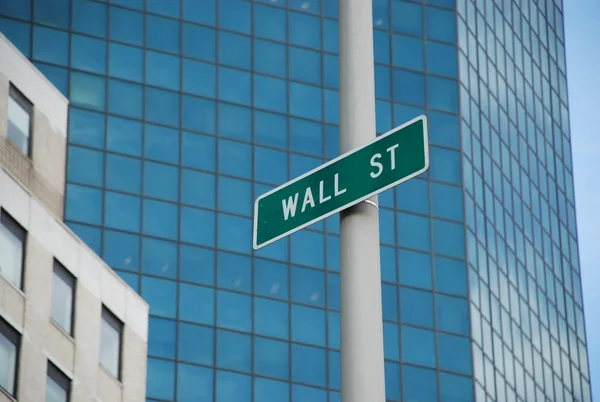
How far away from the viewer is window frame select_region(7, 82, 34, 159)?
3503 cm

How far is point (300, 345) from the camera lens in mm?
73688

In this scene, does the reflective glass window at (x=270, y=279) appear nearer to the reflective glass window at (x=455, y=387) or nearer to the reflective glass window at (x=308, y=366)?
the reflective glass window at (x=308, y=366)

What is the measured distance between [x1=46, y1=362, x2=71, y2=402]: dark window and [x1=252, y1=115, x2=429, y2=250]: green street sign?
20.7 m

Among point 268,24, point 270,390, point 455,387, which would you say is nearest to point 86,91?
point 268,24

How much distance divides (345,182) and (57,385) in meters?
21.8

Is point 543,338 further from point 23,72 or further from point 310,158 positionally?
point 23,72

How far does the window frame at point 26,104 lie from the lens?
35.0 meters

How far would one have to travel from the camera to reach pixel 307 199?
13148 millimetres

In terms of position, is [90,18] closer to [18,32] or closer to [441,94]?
[18,32]

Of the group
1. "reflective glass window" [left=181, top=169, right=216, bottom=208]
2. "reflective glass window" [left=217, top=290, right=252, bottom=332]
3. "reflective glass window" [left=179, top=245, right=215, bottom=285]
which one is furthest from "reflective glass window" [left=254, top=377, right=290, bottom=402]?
"reflective glass window" [left=181, top=169, right=216, bottom=208]

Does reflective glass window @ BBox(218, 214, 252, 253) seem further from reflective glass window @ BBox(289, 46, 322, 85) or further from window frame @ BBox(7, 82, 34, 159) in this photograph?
window frame @ BBox(7, 82, 34, 159)

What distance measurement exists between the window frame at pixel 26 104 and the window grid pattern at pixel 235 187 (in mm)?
34080

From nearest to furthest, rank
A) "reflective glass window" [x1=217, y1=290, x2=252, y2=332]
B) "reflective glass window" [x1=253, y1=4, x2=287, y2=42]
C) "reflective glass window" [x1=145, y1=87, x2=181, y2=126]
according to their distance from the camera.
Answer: "reflective glass window" [x1=217, y1=290, x2=252, y2=332], "reflective glass window" [x1=145, y1=87, x2=181, y2=126], "reflective glass window" [x1=253, y1=4, x2=287, y2=42]

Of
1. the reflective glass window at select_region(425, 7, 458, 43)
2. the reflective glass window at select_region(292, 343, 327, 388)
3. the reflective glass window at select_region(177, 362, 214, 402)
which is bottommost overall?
the reflective glass window at select_region(177, 362, 214, 402)
